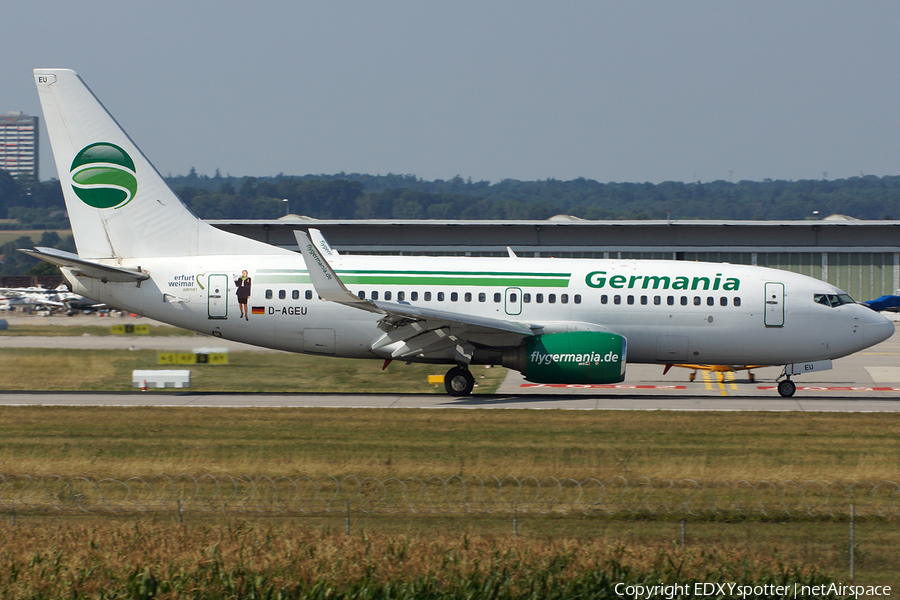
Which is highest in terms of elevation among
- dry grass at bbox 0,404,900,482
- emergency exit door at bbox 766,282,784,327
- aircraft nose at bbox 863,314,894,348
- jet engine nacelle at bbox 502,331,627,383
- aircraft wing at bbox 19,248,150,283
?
aircraft wing at bbox 19,248,150,283

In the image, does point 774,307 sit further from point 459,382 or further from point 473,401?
point 459,382

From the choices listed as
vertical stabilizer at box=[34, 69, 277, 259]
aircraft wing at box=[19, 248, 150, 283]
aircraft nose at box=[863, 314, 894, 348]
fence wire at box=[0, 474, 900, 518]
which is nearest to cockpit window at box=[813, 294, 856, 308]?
aircraft nose at box=[863, 314, 894, 348]

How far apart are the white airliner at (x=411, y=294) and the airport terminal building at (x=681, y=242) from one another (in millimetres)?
33332

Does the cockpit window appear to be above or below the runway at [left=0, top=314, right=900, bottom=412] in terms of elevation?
above

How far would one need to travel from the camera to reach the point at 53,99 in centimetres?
3022

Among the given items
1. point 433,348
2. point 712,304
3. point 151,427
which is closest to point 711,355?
point 712,304

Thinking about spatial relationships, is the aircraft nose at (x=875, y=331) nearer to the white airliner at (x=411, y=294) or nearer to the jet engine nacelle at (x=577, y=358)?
the white airliner at (x=411, y=294)

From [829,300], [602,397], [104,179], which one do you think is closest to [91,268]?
[104,179]

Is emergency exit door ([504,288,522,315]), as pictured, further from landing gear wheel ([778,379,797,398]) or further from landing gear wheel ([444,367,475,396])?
landing gear wheel ([778,379,797,398])

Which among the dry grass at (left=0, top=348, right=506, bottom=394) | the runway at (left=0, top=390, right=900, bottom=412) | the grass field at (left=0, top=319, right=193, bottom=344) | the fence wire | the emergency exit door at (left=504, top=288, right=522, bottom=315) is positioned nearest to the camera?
the fence wire

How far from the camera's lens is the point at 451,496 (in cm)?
1634

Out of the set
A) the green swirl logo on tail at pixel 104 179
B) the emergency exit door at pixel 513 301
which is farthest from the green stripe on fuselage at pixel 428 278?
the green swirl logo on tail at pixel 104 179

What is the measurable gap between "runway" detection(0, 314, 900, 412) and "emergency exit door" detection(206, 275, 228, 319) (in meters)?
2.67

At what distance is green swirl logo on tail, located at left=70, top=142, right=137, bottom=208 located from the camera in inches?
1200
